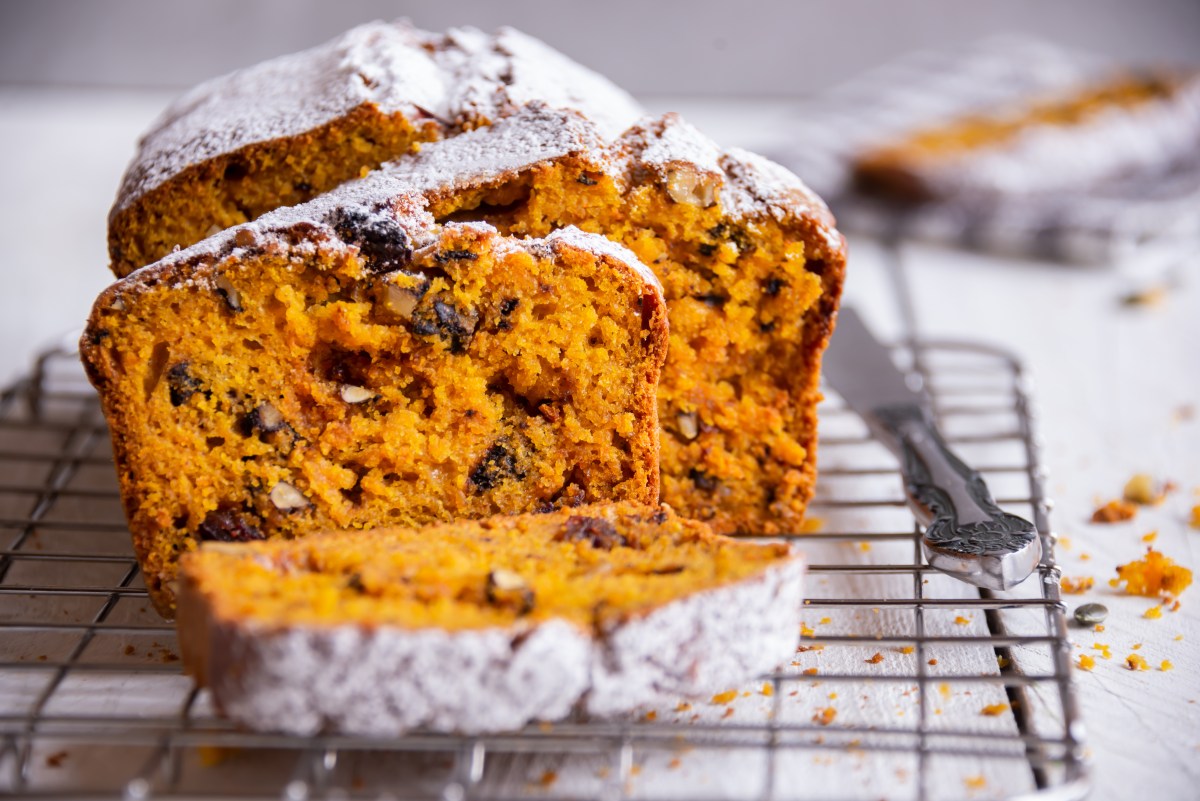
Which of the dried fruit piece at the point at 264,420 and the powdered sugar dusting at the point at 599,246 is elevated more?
the powdered sugar dusting at the point at 599,246

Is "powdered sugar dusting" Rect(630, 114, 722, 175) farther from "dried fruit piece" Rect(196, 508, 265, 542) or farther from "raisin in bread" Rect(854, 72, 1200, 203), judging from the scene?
"raisin in bread" Rect(854, 72, 1200, 203)

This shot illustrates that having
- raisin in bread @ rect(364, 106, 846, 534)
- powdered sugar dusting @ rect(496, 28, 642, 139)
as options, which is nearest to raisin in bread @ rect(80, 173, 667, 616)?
raisin in bread @ rect(364, 106, 846, 534)

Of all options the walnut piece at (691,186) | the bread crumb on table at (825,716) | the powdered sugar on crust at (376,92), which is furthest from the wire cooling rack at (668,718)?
the powdered sugar on crust at (376,92)

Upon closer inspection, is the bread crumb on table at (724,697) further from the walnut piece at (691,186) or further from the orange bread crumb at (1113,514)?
the orange bread crumb at (1113,514)

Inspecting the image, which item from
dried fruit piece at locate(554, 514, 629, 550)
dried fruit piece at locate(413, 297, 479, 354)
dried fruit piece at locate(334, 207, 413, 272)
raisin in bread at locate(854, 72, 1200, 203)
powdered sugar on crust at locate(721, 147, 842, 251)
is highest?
raisin in bread at locate(854, 72, 1200, 203)

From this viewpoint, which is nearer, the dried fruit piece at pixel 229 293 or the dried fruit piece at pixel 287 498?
the dried fruit piece at pixel 229 293

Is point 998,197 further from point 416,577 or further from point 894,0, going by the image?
point 416,577

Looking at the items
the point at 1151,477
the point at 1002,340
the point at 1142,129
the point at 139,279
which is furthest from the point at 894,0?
the point at 139,279
